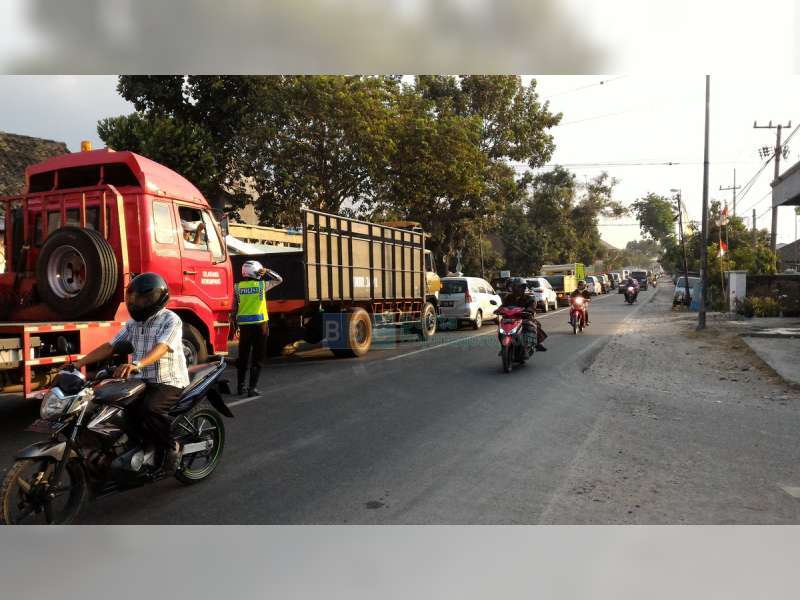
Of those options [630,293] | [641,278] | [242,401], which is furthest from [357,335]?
[641,278]

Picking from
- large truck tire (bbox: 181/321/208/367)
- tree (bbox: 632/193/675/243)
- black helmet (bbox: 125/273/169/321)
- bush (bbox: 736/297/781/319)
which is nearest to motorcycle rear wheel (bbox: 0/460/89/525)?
black helmet (bbox: 125/273/169/321)

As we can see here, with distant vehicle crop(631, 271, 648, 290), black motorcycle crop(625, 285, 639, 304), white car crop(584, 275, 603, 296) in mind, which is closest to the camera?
black motorcycle crop(625, 285, 639, 304)

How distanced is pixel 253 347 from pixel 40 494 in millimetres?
4733

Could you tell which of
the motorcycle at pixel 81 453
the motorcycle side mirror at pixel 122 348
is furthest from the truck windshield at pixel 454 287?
the motorcycle side mirror at pixel 122 348

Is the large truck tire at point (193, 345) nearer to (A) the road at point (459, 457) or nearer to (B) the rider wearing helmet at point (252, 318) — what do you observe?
(B) the rider wearing helmet at point (252, 318)

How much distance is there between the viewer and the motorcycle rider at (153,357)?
4.45 metres

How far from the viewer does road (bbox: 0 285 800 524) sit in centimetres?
438

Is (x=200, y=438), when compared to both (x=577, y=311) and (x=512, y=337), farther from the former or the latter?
(x=577, y=311)

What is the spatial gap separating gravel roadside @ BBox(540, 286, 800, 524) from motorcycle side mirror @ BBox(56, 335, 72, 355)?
4.77 metres

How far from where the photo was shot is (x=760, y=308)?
2234cm

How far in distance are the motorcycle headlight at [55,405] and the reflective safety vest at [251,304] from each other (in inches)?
182

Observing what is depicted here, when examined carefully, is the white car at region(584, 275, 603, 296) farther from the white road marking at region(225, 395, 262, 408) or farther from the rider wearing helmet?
the white road marking at region(225, 395, 262, 408)

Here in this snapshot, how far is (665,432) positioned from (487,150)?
92.4 ft

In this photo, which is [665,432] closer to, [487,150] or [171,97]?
[171,97]
